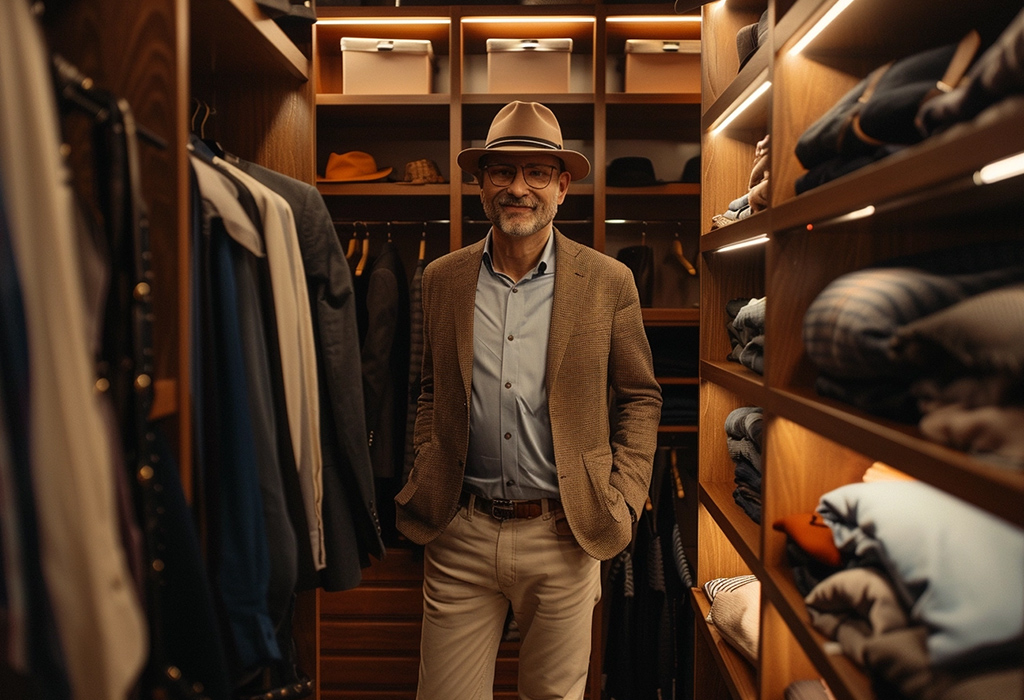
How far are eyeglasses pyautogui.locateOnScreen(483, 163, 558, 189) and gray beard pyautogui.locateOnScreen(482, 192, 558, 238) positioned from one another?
0.19ft

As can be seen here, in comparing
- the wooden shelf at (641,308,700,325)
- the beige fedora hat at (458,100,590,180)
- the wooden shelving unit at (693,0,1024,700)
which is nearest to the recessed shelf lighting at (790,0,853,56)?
the wooden shelving unit at (693,0,1024,700)

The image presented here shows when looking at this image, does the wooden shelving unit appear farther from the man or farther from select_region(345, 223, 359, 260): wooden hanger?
select_region(345, 223, 359, 260): wooden hanger

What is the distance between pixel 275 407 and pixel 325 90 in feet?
6.68

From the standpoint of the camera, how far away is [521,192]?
1.80 m

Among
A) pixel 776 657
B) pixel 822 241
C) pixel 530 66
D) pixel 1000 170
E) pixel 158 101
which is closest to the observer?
pixel 1000 170

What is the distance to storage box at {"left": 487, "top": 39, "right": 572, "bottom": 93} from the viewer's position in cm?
254

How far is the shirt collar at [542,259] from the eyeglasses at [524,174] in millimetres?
140

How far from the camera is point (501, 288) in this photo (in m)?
1.85

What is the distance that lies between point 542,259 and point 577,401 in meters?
0.40

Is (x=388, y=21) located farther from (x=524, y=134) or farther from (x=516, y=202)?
(x=516, y=202)

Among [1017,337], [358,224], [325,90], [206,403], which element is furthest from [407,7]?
[1017,337]

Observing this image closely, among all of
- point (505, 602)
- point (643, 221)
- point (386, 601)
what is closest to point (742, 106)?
point (643, 221)

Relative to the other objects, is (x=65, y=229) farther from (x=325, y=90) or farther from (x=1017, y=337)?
(x=325, y=90)

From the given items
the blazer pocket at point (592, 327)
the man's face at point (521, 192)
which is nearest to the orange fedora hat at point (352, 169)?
the man's face at point (521, 192)
